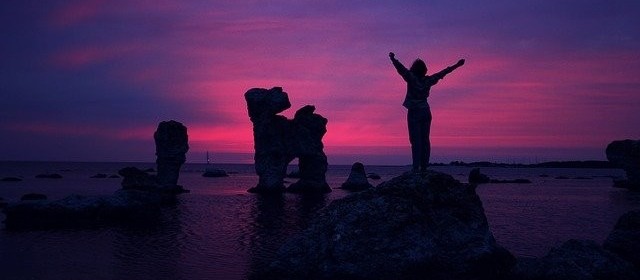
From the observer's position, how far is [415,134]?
1347cm

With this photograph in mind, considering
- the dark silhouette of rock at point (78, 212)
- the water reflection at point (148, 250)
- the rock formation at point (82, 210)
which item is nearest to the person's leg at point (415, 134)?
the water reflection at point (148, 250)

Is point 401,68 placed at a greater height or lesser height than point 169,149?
greater

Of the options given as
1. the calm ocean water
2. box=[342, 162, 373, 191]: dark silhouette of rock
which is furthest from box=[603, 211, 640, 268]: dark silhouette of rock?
box=[342, 162, 373, 191]: dark silhouette of rock

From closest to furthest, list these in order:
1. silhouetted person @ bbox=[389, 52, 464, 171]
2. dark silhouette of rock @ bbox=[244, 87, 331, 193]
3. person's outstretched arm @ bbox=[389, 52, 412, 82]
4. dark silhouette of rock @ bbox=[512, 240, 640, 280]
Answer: dark silhouette of rock @ bbox=[512, 240, 640, 280], person's outstretched arm @ bbox=[389, 52, 412, 82], silhouetted person @ bbox=[389, 52, 464, 171], dark silhouette of rock @ bbox=[244, 87, 331, 193]

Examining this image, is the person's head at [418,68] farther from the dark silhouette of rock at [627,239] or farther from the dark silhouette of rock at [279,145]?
Result: the dark silhouette of rock at [279,145]

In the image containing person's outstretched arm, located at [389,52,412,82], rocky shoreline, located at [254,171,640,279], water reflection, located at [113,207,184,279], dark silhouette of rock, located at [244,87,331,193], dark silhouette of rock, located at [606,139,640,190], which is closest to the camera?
rocky shoreline, located at [254,171,640,279]

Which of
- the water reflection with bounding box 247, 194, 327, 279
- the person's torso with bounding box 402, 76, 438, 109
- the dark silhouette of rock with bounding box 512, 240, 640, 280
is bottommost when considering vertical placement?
the water reflection with bounding box 247, 194, 327, 279

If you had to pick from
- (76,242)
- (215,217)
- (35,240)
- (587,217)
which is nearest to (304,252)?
(76,242)

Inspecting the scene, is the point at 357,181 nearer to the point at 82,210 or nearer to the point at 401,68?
the point at 82,210

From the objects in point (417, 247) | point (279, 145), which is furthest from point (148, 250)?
point (279, 145)

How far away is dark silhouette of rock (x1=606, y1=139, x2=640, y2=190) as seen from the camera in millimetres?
65375

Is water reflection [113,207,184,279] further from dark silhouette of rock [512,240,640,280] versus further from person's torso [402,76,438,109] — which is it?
person's torso [402,76,438,109]

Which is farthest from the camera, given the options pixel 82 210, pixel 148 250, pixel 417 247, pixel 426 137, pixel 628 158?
pixel 628 158

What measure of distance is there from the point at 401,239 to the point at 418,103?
14.4 feet
